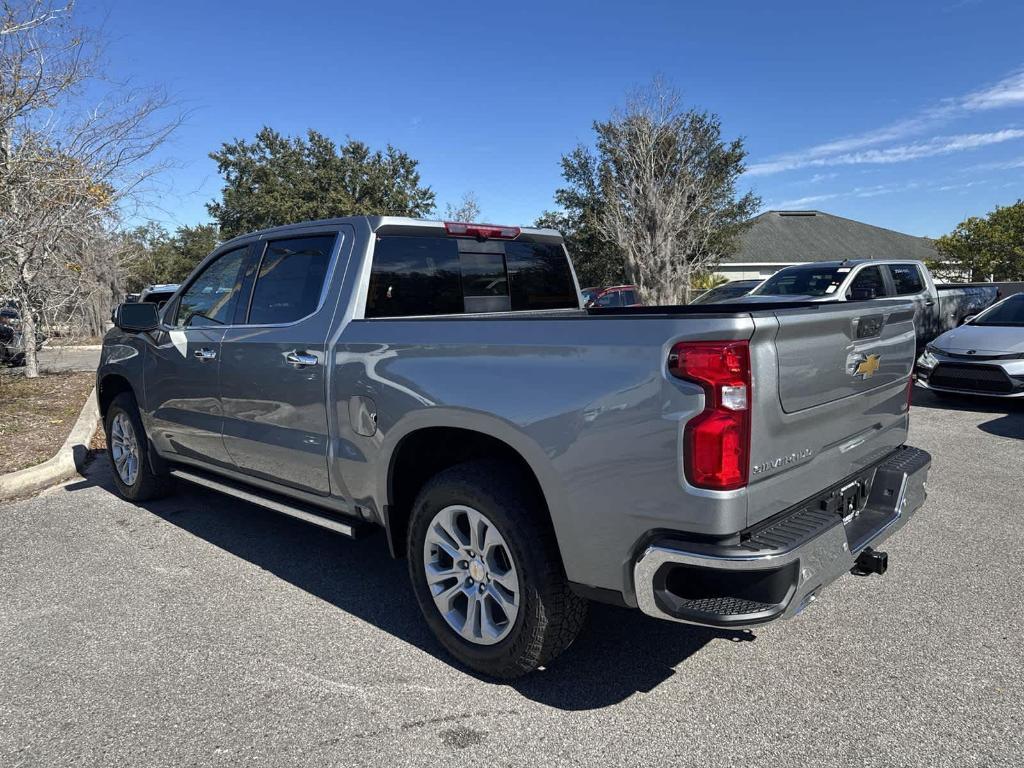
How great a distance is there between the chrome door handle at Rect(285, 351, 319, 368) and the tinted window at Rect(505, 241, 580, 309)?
53.3 inches

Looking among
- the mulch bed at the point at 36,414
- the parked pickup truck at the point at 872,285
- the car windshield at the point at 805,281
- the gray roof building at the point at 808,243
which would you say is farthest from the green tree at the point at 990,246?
the mulch bed at the point at 36,414

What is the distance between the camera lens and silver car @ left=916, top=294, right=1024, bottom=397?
26.6 ft

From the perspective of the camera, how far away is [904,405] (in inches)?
135

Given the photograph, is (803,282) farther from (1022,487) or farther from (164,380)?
(164,380)

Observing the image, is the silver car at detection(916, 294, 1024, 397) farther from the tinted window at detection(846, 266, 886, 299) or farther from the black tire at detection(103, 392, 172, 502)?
the black tire at detection(103, 392, 172, 502)

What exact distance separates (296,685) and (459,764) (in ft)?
2.94

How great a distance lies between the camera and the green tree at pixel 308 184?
37500mm

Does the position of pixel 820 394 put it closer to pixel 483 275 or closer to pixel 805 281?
pixel 483 275

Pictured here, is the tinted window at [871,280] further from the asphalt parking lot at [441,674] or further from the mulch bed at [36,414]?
the mulch bed at [36,414]

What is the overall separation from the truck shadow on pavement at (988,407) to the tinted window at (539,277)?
5.21m

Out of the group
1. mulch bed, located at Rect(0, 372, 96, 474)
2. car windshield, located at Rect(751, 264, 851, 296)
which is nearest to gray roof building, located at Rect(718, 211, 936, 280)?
car windshield, located at Rect(751, 264, 851, 296)

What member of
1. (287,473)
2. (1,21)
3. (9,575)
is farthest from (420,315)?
(1,21)

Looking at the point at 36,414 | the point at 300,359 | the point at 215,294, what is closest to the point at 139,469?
the point at 215,294

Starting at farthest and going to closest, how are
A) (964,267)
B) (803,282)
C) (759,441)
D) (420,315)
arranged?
(964,267), (803,282), (420,315), (759,441)
